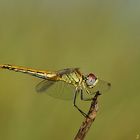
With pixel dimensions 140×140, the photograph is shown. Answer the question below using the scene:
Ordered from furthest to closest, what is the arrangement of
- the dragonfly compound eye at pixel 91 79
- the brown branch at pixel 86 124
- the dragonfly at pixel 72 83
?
1. the dragonfly at pixel 72 83
2. the dragonfly compound eye at pixel 91 79
3. the brown branch at pixel 86 124

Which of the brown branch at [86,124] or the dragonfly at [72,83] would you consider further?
the dragonfly at [72,83]

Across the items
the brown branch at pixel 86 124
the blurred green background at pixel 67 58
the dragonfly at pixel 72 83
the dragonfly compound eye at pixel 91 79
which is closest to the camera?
the brown branch at pixel 86 124

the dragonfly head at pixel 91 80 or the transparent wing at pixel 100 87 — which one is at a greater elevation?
the dragonfly head at pixel 91 80

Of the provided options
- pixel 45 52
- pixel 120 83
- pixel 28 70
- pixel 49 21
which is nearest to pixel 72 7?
pixel 49 21

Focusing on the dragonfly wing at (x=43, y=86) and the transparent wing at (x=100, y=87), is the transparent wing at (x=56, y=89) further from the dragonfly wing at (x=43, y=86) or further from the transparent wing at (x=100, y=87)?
the transparent wing at (x=100, y=87)

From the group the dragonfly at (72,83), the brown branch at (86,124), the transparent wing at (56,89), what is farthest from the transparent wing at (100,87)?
the brown branch at (86,124)

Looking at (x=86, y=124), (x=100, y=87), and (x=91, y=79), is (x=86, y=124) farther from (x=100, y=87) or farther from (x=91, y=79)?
(x=100, y=87)

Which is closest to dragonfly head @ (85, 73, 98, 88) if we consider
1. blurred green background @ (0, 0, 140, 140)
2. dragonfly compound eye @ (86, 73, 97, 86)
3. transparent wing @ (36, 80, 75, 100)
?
dragonfly compound eye @ (86, 73, 97, 86)
